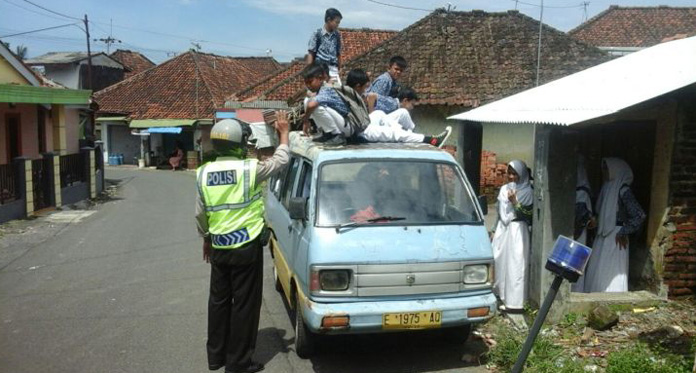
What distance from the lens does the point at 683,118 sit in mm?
5852

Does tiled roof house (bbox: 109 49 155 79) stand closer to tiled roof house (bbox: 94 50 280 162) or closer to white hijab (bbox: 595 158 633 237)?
tiled roof house (bbox: 94 50 280 162)

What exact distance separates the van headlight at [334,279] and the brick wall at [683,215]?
3582 millimetres

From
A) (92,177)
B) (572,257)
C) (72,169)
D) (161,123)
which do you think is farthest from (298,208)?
(161,123)

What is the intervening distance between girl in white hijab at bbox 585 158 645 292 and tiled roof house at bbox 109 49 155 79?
149 ft

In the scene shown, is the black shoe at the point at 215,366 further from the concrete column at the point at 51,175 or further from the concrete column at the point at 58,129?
the concrete column at the point at 58,129

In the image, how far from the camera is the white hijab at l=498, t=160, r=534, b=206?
252 inches

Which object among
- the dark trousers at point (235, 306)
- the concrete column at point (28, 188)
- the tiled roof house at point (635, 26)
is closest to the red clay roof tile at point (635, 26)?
the tiled roof house at point (635, 26)

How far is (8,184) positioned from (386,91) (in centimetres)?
970

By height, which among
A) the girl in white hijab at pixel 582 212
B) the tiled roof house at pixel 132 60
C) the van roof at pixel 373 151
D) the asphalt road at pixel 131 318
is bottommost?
the asphalt road at pixel 131 318

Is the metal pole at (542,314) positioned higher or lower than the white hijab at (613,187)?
lower

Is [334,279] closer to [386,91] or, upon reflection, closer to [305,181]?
[305,181]

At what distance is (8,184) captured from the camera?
43.0 ft

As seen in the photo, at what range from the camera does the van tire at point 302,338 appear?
5.10 meters

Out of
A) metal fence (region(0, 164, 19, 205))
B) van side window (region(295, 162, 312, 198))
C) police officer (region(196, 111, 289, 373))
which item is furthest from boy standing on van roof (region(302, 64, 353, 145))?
metal fence (region(0, 164, 19, 205))
